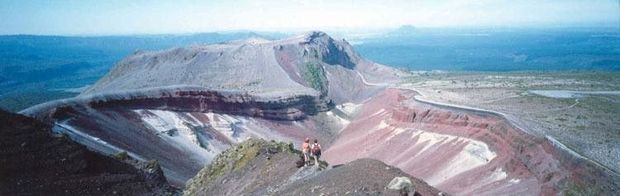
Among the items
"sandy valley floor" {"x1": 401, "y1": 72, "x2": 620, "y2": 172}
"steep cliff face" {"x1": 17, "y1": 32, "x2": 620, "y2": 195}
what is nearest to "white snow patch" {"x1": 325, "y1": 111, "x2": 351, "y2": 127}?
"steep cliff face" {"x1": 17, "y1": 32, "x2": 620, "y2": 195}

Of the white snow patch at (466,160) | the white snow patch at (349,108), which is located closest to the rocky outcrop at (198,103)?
the white snow patch at (349,108)

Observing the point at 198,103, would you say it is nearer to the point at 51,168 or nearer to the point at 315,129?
the point at 315,129

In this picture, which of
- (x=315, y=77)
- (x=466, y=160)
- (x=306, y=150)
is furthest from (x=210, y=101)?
(x=306, y=150)

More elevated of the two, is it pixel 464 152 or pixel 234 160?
pixel 234 160

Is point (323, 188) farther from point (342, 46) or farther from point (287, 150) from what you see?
point (342, 46)

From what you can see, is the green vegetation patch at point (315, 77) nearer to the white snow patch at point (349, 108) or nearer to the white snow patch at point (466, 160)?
the white snow patch at point (349, 108)

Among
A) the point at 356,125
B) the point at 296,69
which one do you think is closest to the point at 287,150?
the point at 356,125
